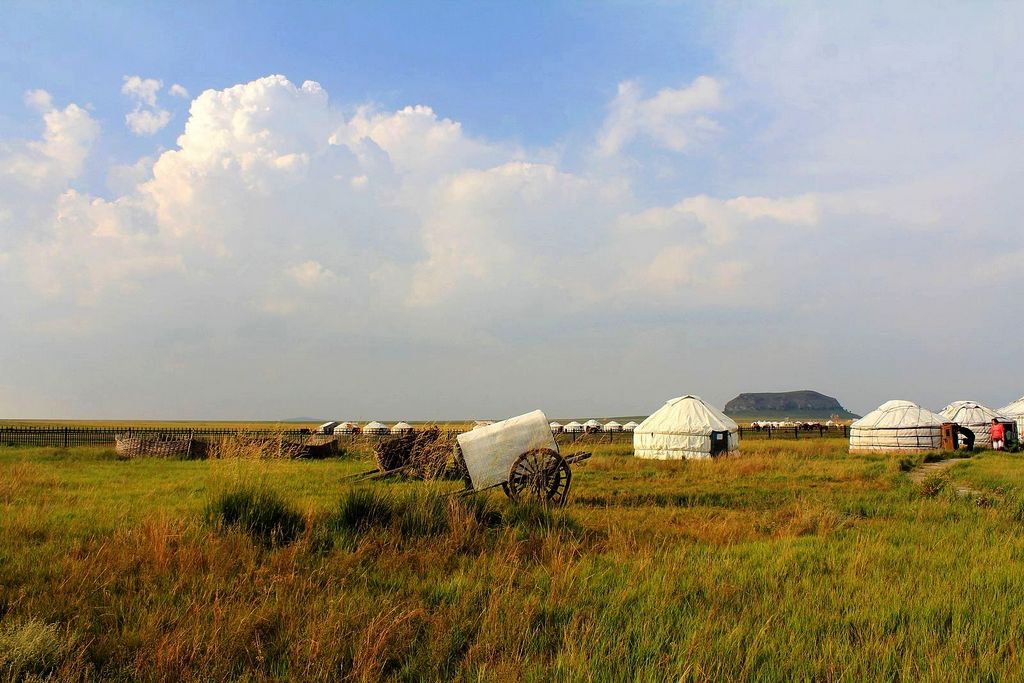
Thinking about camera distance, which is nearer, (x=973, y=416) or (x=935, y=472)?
(x=935, y=472)

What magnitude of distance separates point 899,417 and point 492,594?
35.7 m

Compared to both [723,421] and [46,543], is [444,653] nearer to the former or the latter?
[46,543]

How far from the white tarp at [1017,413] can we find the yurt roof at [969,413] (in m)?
2.52

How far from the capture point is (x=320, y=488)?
544 inches

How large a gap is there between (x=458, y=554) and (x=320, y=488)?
7970mm

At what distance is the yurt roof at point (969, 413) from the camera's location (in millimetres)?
41125

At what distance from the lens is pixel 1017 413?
151 feet

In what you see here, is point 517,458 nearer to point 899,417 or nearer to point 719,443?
point 719,443

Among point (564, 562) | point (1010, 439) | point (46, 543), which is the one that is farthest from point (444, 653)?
point (1010, 439)

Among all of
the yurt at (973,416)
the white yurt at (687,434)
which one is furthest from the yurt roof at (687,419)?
the yurt at (973,416)

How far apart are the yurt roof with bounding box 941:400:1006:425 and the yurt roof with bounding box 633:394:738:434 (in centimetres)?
2041

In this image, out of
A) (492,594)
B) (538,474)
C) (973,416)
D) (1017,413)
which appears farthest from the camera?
(1017,413)

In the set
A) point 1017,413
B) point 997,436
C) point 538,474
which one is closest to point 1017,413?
point 1017,413

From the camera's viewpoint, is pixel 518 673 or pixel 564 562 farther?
pixel 564 562
